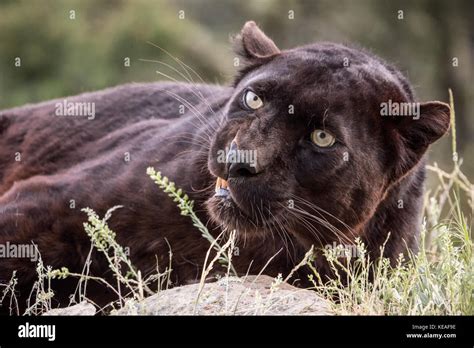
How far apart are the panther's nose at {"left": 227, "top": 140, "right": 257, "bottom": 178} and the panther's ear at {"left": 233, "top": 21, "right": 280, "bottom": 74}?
102 cm

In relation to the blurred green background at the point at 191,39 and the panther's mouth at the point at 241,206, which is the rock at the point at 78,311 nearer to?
the panther's mouth at the point at 241,206

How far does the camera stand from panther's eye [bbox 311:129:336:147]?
514 cm

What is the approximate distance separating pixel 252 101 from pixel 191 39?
12.3 meters

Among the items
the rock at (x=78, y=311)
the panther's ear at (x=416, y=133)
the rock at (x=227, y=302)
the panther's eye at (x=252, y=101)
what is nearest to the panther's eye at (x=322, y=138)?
the panther's eye at (x=252, y=101)

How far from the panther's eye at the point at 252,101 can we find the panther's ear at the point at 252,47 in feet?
1.80

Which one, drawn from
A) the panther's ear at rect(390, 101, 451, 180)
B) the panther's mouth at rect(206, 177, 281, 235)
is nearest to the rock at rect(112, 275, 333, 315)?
the panther's mouth at rect(206, 177, 281, 235)

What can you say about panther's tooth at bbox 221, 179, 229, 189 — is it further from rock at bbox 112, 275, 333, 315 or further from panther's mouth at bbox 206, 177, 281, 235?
rock at bbox 112, 275, 333, 315

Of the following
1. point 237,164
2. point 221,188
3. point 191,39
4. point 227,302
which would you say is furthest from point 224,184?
point 191,39

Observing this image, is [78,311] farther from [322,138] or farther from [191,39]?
[191,39]

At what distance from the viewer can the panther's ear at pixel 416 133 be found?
541 centimetres

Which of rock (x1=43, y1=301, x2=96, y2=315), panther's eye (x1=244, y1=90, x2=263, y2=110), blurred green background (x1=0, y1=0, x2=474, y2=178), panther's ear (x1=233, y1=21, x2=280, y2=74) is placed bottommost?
rock (x1=43, y1=301, x2=96, y2=315)
